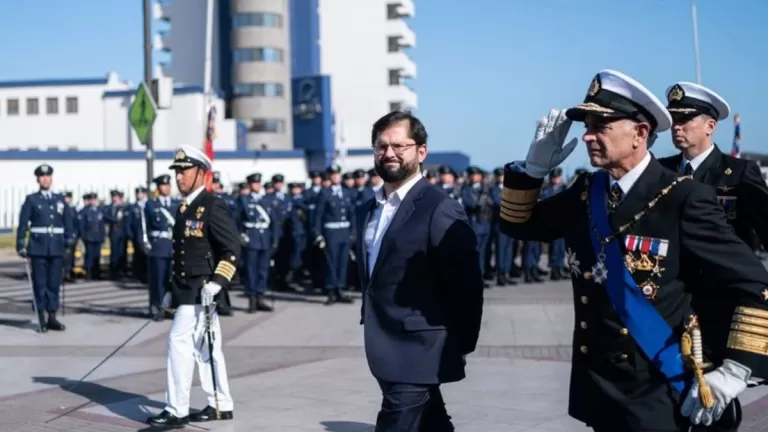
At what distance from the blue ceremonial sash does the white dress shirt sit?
4.63 feet

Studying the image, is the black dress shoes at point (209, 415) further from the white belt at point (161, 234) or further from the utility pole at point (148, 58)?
the utility pole at point (148, 58)

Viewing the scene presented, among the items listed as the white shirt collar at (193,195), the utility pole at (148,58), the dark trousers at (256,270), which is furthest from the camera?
the dark trousers at (256,270)

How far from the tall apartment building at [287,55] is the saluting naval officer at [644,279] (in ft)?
193

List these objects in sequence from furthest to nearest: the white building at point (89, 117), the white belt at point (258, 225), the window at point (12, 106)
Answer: the window at point (12, 106) < the white building at point (89, 117) < the white belt at point (258, 225)

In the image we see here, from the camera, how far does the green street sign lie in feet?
47.7

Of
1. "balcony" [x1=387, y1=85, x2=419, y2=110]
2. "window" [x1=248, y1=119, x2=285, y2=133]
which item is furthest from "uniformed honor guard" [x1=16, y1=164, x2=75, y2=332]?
"balcony" [x1=387, y1=85, x2=419, y2=110]

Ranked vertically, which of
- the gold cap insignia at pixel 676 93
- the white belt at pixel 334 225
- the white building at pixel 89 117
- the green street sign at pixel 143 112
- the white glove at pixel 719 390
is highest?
the white building at pixel 89 117

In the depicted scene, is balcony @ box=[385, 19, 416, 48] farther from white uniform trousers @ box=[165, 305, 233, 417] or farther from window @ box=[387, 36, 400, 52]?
white uniform trousers @ box=[165, 305, 233, 417]

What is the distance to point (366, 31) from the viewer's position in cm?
7194

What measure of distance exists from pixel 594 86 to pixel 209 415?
504 centimetres

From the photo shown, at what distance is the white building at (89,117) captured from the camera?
4869 cm

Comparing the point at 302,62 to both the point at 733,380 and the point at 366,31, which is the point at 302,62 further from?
the point at 733,380

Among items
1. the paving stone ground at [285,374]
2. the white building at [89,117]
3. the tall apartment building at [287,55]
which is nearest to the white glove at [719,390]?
the paving stone ground at [285,374]

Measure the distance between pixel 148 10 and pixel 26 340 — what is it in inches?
213
